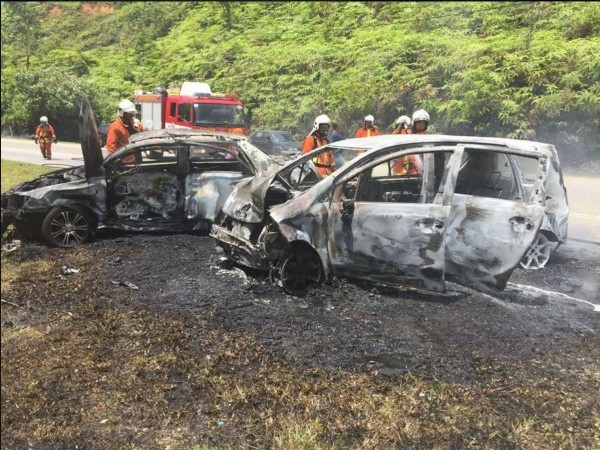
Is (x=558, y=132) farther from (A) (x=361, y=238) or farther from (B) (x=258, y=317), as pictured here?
(B) (x=258, y=317)

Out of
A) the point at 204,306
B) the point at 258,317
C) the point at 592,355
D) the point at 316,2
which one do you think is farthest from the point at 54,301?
the point at 592,355

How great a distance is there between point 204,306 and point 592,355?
2.66 metres

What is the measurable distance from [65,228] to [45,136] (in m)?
1.01

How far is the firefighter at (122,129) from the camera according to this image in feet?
15.6

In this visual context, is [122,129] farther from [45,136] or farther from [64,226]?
[64,226]

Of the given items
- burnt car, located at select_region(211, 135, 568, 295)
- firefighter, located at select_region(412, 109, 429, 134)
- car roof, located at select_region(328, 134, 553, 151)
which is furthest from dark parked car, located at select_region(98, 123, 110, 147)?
firefighter, located at select_region(412, 109, 429, 134)

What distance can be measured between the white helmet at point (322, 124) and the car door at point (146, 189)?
1654 mm

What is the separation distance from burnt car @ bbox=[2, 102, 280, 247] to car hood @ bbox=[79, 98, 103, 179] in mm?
16

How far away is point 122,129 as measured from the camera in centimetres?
509

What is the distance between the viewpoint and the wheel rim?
534cm

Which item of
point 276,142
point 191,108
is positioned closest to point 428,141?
point 276,142

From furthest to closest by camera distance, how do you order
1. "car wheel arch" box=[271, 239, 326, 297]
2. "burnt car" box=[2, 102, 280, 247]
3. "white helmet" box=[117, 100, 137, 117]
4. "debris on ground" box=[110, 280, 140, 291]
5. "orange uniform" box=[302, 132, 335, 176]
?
"burnt car" box=[2, 102, 280, 247], "white helmet" box=[117, 100, 137, 117], "orange uniform" box=[302, 132, 335, 176], "debris on ground" box=[110, 280, 140, 291], "car wheel arch" box=[271, 239, 326, 297]

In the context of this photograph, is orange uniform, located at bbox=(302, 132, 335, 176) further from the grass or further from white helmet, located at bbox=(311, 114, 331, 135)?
the grass

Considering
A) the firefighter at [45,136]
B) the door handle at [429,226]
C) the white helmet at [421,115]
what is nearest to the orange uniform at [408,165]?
the white helmet at [421,115]
